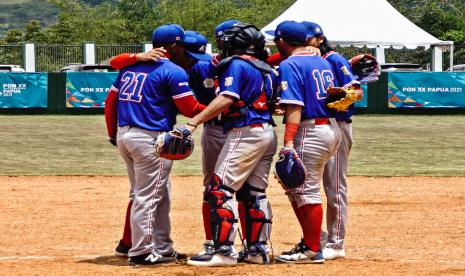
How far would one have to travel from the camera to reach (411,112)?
1277 inches

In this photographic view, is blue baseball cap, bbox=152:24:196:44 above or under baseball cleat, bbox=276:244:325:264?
above

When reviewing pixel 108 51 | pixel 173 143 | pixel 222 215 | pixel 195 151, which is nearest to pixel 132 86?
pixel 173 143

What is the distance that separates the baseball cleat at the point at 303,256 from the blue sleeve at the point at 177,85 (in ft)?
5.07

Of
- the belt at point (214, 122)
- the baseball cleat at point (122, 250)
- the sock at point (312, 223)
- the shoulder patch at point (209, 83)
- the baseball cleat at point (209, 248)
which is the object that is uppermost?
the shoulder patch at point (209, 83)

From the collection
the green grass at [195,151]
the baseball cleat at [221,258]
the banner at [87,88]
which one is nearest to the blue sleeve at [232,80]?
the baseball cleat at [221,258]

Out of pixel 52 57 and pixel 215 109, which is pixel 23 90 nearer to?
pixel 52 57

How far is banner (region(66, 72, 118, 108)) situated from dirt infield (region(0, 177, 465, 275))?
16735 mm

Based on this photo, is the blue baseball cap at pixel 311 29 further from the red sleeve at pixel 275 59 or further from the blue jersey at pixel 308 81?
the red sleeve at pixel 275 59

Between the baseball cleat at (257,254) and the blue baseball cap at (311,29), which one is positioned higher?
the blue baseball cap at (311,29)

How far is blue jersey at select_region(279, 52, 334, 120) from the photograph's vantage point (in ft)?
25.6

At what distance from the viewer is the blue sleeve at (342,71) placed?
8211 mm

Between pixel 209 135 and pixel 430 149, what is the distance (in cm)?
1258

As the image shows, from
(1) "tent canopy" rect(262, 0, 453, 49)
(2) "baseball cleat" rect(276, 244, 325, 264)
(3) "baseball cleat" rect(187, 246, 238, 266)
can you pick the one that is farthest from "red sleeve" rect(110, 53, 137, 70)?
(1) "tent canopy" rect(262, 0, 453, 49)

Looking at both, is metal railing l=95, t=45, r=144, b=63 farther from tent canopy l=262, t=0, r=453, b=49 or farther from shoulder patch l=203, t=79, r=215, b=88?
shoulder patch l=203, t=79, r=215, b=88
